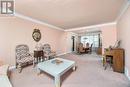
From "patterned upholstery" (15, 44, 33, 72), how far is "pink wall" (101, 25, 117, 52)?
4.33 meters

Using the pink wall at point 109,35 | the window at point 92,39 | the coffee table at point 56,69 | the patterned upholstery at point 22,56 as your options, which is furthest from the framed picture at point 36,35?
the window at point 92,39

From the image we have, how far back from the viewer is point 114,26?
5.18m

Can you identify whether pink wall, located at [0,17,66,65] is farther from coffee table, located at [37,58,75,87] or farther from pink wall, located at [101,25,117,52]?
pink wall, located at [101,25,117,52]

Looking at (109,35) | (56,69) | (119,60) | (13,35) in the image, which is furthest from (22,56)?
(109,35)

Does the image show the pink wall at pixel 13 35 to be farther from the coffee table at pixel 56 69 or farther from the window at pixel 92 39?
the window at pixel 92 39

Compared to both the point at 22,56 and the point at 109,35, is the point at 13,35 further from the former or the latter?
the point at 109,35

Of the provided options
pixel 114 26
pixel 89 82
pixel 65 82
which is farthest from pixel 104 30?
pixel 65 82

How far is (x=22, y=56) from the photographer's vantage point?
12.1 feet

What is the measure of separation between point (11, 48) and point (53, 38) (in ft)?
9.77

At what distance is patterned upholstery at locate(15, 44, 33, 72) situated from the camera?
3.41 m

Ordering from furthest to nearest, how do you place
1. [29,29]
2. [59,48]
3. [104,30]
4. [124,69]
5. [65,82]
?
[59,48], [104,30], [29,29], [124,69], [65,82]

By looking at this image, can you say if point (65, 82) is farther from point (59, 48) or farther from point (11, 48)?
point (59, 48)

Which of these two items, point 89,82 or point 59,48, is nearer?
point 89,82

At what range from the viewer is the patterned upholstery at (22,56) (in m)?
3.41
